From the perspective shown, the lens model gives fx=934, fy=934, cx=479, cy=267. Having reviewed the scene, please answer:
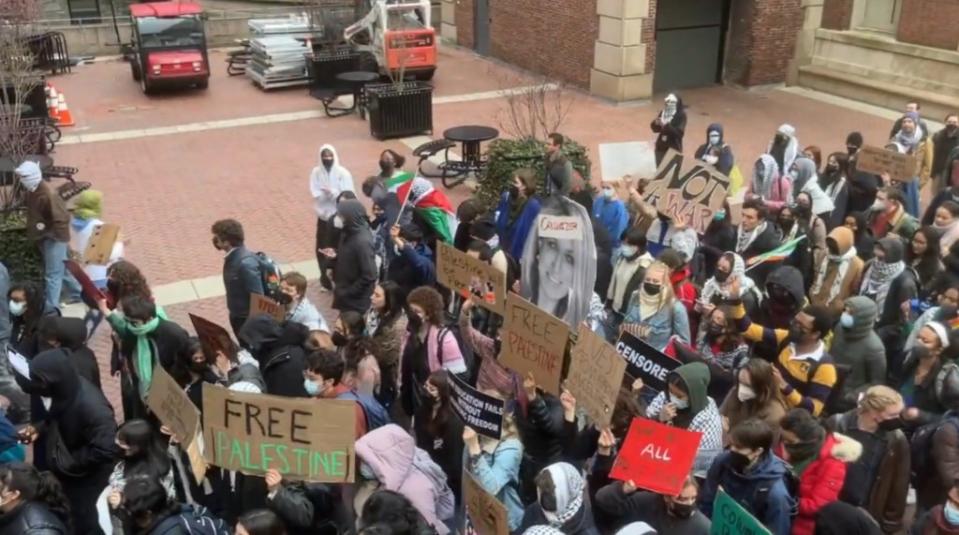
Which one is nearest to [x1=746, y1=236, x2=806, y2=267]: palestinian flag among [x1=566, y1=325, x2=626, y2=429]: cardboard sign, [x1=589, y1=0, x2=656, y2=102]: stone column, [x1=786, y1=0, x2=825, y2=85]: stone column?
[x1=566, y1=325, x2=626, y2=429]: cardboard sign

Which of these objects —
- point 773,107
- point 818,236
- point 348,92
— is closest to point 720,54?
point 773,107

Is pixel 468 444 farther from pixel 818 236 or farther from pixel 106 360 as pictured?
pixel 106 360

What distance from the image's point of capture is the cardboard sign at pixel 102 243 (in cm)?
831

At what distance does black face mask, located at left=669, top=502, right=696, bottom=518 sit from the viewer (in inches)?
172

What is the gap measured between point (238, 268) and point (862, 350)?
4.47m

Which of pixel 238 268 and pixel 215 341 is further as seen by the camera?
pixel 238 268

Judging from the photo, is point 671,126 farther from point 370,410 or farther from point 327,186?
point 370,410

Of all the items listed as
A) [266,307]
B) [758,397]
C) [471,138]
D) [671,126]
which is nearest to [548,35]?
[471,138]

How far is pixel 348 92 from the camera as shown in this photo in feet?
65.5

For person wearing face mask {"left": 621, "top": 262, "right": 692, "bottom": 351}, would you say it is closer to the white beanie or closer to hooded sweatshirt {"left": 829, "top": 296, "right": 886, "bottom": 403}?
hooded sweatshirt {"left": 829, "top": 296, "right": 886, "bottom": 403}

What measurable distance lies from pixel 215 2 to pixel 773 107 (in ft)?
81.3

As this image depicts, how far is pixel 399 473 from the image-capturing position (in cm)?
466

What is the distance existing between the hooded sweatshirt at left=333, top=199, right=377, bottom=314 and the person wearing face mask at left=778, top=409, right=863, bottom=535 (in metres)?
4.00

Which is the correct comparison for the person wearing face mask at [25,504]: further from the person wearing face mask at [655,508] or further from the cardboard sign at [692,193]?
the cardboard sign at [692,193]
